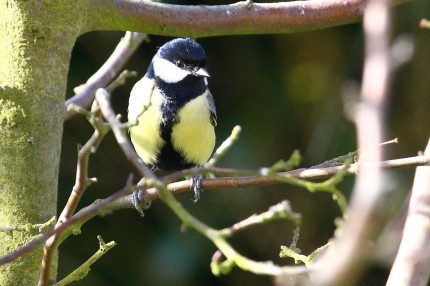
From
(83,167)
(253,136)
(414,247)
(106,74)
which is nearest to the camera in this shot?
(414,247)

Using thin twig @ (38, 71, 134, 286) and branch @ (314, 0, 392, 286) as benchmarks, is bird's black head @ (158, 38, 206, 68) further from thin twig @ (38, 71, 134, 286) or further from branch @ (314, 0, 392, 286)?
branch @ (314, 0, 392, 286)

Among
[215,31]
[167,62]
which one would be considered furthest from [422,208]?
[167,62]

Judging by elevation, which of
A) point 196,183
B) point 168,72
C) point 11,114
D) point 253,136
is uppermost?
point 253,136

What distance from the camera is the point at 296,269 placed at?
2.08 feet

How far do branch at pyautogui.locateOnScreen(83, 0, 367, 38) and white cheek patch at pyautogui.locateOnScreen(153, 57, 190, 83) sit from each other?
495 mm

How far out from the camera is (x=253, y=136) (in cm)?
291

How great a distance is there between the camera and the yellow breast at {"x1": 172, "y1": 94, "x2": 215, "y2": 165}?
1986 mm

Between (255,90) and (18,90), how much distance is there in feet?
6.11

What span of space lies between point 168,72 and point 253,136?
93 cm

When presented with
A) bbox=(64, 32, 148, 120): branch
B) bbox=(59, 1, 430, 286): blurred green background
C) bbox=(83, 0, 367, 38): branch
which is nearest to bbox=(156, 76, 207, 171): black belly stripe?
bbox=(64, 32, 148, 120): branch

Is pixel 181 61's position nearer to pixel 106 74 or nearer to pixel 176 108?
pixel 176 108

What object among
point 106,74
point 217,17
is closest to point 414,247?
point 217,17

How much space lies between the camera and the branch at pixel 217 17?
4.64 feet

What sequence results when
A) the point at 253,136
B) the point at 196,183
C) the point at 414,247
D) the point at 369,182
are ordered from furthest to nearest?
the point at 253,136 < the point at 196,183 < the point at 414,247 < the point at 369,182
